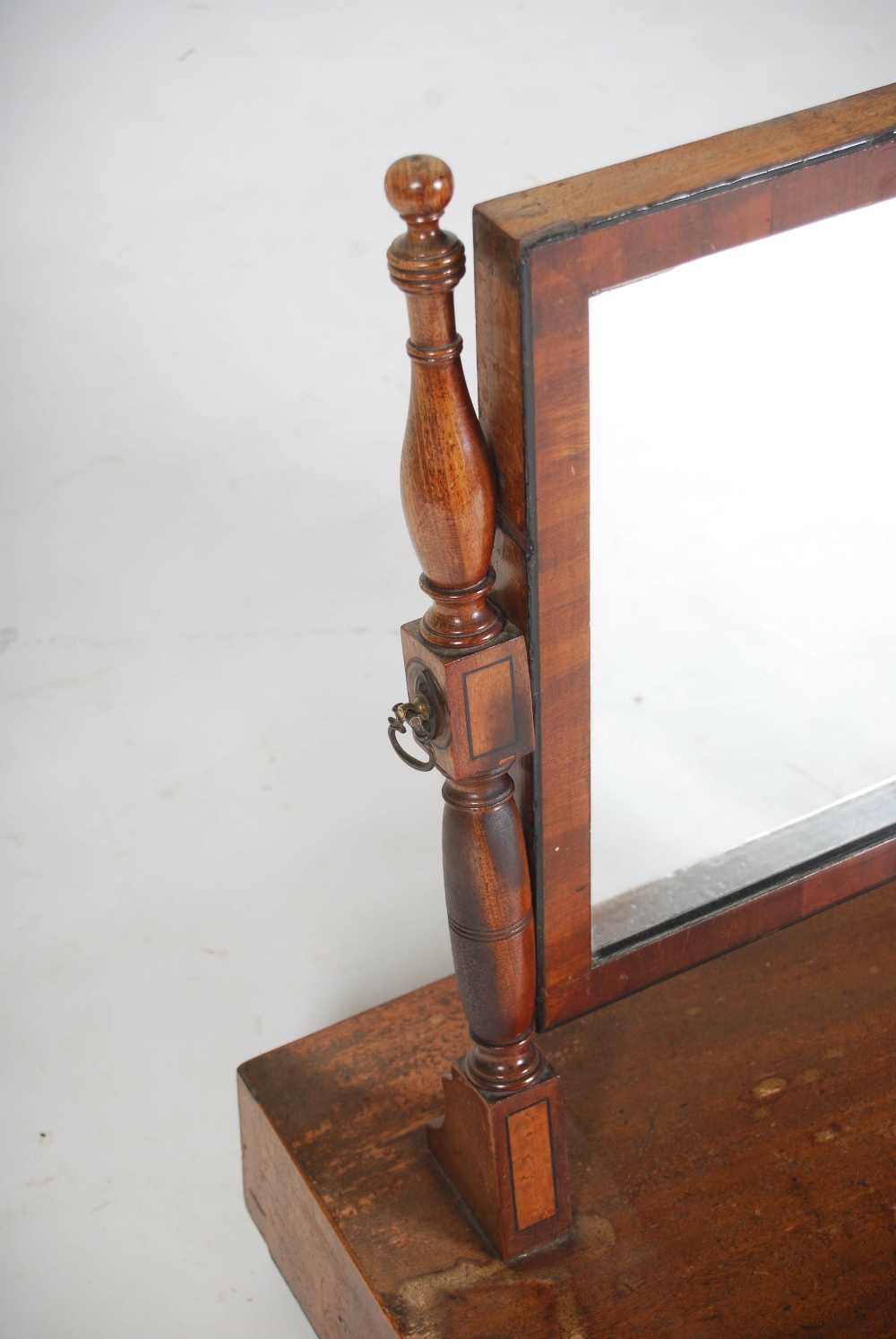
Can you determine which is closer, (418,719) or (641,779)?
(418,719)

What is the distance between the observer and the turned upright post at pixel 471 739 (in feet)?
3.12

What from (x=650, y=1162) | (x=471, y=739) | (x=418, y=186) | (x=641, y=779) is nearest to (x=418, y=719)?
(x=471, y=739)

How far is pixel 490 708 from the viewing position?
107 cm

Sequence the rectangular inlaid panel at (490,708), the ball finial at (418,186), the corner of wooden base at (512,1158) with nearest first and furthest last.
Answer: the ball finial at (418,186) → the rectangular inlaid panel at (490,708) → the corner of wooden base at (512,1158)

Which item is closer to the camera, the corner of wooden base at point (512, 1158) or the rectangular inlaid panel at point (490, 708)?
the rectangular inlaid panel at point (490, 708)

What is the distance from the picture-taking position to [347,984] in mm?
Answer: 1834

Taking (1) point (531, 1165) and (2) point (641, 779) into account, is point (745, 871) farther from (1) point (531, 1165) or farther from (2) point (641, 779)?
(1) point (531, 1165)

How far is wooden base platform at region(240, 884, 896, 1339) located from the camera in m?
1.27

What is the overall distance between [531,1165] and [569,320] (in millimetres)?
668

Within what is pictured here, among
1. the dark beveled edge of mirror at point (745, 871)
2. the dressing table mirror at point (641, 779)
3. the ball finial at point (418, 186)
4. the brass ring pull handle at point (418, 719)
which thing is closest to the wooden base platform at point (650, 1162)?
the dressing table mirror at point (641, 779)

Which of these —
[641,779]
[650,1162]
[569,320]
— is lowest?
[650,1162]

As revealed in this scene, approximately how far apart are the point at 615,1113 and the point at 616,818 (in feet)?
1.10

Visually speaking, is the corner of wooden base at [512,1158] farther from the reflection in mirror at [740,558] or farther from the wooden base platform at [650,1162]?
the reflection in mirror at [740,558]

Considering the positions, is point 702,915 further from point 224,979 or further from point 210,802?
point 210,802
